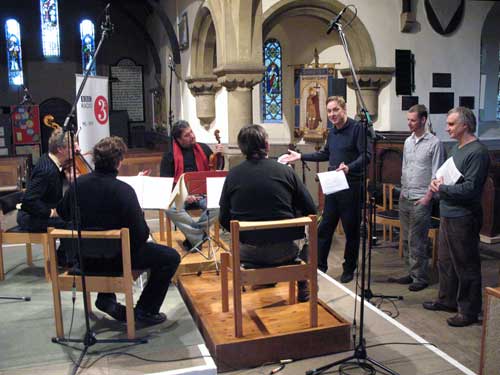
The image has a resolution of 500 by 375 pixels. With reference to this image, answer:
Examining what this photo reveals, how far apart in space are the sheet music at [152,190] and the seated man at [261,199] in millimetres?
863

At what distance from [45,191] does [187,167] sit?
1.24m

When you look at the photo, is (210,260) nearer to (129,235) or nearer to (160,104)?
(129,235)

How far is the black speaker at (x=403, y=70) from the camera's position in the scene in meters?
7.52

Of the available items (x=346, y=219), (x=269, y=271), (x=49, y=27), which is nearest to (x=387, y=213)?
(x=346, y=219)

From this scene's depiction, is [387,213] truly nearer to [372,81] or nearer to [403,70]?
[372,81]

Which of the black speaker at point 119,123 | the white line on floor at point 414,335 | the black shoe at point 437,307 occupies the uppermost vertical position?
the black speaker at point 119,123

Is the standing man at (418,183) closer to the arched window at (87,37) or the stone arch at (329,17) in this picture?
the stone arch at (329,17)

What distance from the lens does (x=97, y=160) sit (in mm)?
3066

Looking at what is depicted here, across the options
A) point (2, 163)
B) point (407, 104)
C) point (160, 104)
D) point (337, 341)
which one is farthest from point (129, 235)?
point (160, 104)

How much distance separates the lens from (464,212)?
3555 millimetres

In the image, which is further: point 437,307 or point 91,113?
point 91,113

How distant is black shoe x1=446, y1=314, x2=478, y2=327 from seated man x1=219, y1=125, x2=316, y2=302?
1.28 m

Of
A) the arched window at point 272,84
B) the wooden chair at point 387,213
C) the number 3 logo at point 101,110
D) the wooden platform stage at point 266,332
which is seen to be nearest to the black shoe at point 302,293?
the wooden platform stage at point 266,332

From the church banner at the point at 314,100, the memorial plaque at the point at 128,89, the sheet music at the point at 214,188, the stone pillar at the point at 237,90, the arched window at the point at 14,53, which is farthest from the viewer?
the memorial plaque at the point at 128,89
